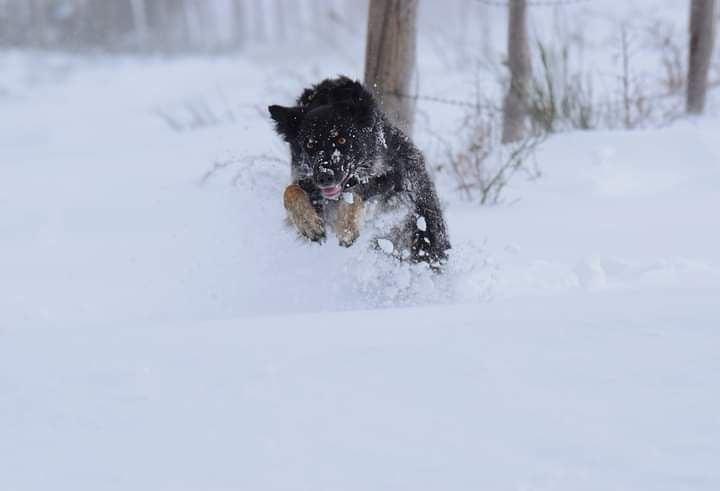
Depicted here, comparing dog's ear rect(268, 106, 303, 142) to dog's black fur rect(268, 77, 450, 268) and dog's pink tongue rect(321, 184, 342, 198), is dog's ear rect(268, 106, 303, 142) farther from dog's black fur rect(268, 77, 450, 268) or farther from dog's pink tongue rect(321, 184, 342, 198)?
dog's pink tongue rect(321, 184, 342, 198)

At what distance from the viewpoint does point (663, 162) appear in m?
6.33

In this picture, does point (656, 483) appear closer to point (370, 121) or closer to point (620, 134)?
point (370, 121)

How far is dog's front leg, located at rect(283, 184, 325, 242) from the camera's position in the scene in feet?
13.3

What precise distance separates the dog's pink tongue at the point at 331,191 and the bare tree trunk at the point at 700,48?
5.31 m

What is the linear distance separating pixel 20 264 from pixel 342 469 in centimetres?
398

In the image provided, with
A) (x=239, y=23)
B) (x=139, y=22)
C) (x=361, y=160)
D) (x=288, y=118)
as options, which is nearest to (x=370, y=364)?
(x=361, y=160)

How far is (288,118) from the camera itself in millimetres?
4047

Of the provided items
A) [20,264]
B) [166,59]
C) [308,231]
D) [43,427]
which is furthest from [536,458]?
[166,59]

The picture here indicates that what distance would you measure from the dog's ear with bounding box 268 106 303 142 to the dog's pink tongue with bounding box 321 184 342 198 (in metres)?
0.38

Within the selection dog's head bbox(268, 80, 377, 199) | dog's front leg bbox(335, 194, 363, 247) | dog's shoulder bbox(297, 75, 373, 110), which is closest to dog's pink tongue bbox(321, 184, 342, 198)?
dog's head bbox(268, 80, 377, 199)

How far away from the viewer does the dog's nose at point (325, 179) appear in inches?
150

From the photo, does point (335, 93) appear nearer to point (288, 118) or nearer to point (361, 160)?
point (288, 118)

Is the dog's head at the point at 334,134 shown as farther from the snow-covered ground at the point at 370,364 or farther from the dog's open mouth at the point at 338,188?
the snow-covered ground at the point at 370,364

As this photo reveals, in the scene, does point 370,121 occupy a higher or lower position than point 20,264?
higher
